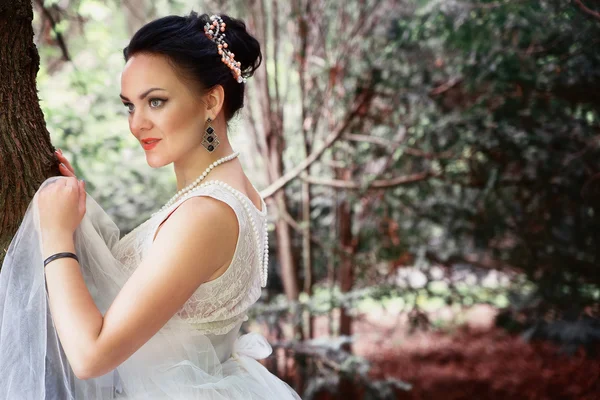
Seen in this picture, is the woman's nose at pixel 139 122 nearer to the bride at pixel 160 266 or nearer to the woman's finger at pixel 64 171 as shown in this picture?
the bride at pixel 160 266

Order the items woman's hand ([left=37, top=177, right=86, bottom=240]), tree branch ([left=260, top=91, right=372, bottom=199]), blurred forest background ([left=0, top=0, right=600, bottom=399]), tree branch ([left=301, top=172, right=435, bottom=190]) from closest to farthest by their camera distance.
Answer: woman's hand ([left=37, top=177, right=86, bottom=240])
tree branch ([left=260, top=91, right=372, bottom=199])
blurred forest background ([left=0, top=0, right=600, bottom=399])
tree branch ([left=301, top=172, right=435, bottom=190])

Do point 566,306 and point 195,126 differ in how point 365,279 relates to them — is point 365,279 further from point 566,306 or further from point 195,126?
point 195,126

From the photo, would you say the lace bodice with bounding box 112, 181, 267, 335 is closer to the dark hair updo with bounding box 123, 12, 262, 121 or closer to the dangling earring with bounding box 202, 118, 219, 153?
the dangling earring with bounding box 202, 118, 219, 153

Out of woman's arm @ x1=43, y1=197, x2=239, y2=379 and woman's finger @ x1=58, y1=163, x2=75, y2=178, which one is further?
woman's finger @ x1=58, y1=163, x2=75, y2=178

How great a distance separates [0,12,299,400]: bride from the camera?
1312 mm

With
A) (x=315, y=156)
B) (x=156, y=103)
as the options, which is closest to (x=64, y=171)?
(x=156, y=103)

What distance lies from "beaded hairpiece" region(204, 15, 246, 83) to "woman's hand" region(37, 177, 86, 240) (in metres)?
0.51

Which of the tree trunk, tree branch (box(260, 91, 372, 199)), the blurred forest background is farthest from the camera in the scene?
the blurred forest background

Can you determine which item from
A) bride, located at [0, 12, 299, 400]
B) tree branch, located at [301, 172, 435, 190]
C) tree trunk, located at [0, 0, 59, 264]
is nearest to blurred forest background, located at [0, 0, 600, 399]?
tree branch, located at [301, 172, 435, 190]

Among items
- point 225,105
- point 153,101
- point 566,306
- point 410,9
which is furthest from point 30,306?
point 566,306

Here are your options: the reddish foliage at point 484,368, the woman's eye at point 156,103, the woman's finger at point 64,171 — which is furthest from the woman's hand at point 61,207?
the reddish foliage at point 484,368

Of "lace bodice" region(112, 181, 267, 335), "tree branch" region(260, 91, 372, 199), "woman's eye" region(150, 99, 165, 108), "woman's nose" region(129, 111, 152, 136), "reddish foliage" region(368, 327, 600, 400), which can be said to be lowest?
"reddish foliage" region(368, 327, 600, 400)

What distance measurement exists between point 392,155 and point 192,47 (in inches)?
114

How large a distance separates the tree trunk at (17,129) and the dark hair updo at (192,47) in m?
0.27
